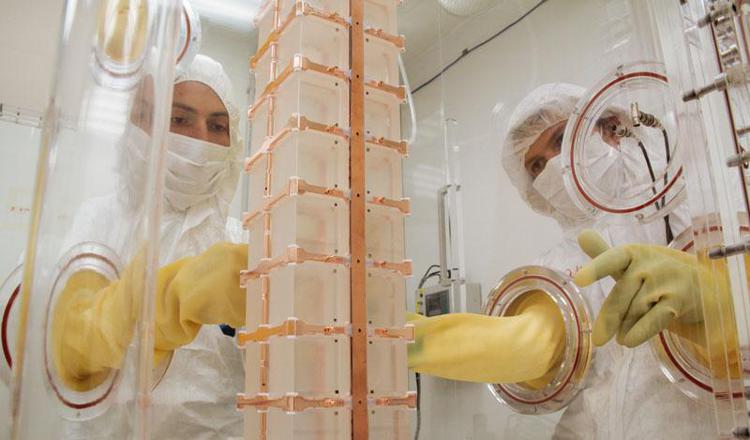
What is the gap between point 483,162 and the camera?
2.19m

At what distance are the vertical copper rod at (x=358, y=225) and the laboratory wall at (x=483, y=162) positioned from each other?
751 mm

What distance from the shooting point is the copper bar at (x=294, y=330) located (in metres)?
1.26

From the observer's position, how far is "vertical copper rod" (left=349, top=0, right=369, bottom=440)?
1.31m

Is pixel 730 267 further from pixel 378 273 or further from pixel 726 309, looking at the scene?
pixel 378 273

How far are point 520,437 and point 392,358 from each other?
73cm

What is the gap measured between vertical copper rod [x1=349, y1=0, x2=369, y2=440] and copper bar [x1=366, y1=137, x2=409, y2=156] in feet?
0.11

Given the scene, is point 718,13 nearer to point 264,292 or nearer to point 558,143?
point 558,143

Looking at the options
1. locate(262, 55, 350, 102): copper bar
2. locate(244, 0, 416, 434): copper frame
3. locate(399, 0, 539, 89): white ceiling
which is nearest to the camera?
locate(244, 0, 416, 434): copper frame

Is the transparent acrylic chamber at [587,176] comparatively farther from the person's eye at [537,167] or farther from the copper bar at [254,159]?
the copper bar at [254,159]

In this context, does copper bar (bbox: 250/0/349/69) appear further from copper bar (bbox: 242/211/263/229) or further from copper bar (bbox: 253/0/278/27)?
copper bar (bbox: 242/211/263/229)

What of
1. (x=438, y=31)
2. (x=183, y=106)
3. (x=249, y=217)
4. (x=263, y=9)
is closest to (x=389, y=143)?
(x=249, y=217)

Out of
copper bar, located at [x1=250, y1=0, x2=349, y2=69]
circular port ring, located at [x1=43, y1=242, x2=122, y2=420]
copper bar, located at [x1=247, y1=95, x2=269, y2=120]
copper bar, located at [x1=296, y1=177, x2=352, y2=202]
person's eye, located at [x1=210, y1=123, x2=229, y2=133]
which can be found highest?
copper bar, located at [x1=250, y1=0, x2=349, y2=69]

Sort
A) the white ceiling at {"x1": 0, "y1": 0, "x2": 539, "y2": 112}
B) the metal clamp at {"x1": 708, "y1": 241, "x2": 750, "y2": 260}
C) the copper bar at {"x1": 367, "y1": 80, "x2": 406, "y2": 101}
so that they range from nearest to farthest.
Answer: the metal clamp at {"x1": 708, "y1": 241, "x2": 750, "y2": 260}, the copper bar at {"x1": 367, "y1": 80, "x2": 406, "y2": 101}, the white ceiling at {"x1": 0, "y1": 0, "x2": 539, "y2": 112}

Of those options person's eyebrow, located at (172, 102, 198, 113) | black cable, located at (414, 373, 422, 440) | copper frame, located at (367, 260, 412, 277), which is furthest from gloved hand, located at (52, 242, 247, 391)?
black cable, located at (414, 373, 422, 440)
